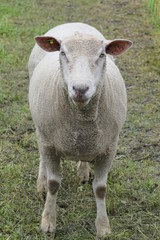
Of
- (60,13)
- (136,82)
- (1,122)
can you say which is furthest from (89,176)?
(60,13)

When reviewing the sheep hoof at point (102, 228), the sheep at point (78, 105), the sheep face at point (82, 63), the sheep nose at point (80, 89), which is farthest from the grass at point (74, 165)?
the sheep nose at point (80, 89)

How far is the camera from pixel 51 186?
12.8 feet

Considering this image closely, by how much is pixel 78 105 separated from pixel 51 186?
1065 mm

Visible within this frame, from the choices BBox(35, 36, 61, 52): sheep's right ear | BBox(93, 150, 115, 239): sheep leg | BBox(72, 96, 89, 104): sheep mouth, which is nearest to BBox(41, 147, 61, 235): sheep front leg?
BBox(93, 150, 115, 239): sheep leg

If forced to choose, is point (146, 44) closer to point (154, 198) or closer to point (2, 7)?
point (2, 7)

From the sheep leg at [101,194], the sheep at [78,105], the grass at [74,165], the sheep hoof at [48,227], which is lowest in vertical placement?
the grass at [74,165]

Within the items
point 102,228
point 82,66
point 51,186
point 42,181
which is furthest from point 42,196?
point 82,66

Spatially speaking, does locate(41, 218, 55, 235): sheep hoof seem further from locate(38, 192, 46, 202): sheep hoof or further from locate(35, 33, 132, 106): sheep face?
locate(35, 33, 132, 106): sheep face

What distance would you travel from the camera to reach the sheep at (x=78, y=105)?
3039 millimetres

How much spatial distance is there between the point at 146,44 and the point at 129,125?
3.11 metres

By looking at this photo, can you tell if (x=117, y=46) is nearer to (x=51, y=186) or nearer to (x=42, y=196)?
(x=51, y=186)

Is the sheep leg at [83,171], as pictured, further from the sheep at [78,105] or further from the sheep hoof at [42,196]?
the sheep at [78,105]

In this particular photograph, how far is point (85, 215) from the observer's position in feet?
13.5

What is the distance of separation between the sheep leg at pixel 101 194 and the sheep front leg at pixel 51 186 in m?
0.31
